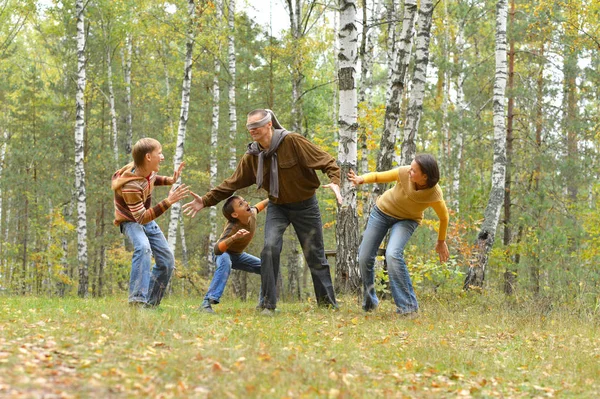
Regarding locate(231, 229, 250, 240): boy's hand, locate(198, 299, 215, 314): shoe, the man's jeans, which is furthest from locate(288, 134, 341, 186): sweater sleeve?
locate(198, 299, 215, 314): shoe

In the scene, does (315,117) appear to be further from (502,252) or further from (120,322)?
(120,322)

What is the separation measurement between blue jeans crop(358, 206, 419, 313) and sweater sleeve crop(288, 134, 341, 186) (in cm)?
81

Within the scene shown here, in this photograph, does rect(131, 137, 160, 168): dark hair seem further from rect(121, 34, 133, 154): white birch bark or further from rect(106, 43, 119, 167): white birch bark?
rect(121, 34, 133, 154): white birch bark

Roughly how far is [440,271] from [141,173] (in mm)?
5436

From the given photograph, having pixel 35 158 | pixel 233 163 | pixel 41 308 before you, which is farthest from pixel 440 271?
pixel 35 158

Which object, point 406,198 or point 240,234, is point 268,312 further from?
point 406,198

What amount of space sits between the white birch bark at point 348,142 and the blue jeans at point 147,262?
289 cm

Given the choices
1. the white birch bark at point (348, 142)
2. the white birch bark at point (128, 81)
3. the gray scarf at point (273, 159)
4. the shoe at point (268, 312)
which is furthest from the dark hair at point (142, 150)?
the white birch bark at point (128, 81)

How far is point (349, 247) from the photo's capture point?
31.7 feet

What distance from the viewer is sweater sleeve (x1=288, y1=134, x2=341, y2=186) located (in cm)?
769

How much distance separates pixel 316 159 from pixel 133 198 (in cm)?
218

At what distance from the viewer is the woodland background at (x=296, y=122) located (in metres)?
14.1

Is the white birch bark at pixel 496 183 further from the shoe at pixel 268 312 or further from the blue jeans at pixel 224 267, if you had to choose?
the shoe at pixel 268 312

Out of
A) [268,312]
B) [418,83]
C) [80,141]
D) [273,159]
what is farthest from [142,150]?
[80,141]
